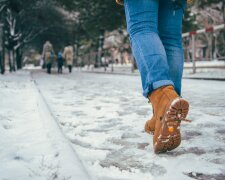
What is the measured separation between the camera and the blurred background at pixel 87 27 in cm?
1255

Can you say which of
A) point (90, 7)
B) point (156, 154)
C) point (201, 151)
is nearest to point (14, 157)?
point (156, 154)

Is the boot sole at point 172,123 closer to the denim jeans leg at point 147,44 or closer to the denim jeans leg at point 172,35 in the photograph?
the denim jeans leg at point 147,44

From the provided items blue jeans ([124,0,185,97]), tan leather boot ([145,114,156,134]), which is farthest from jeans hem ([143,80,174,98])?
tan leather boot ([145,114,156,134])

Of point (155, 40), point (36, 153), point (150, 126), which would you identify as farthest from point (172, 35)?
point (36, 153)

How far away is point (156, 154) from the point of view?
176 centimetres

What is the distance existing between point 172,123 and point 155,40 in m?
0.53

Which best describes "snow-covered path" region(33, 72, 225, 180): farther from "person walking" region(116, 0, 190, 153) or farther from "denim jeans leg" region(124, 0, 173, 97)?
"denim jeans leg" region(124, 0, 173, 97)

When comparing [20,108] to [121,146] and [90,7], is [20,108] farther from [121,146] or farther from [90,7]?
[90,7]

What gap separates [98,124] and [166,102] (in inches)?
38.8

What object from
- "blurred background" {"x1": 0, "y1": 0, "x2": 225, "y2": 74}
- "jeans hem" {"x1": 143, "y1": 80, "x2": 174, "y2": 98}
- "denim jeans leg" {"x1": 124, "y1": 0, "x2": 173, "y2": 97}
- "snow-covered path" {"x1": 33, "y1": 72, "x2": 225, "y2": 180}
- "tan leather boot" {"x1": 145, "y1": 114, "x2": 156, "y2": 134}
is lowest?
"snow-covered path" {"x1": 33, "y1": 72, "x2": 225, "y2": 180}

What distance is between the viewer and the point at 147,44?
78.5 inches

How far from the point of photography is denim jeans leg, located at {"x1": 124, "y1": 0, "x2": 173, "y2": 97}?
191cm

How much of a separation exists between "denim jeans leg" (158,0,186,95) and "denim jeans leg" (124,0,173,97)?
15 cm

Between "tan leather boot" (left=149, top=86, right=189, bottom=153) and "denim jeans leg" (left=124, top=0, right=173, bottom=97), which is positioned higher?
"denim jeans leg" (left=124, top=0, right=173, bottom=97)
